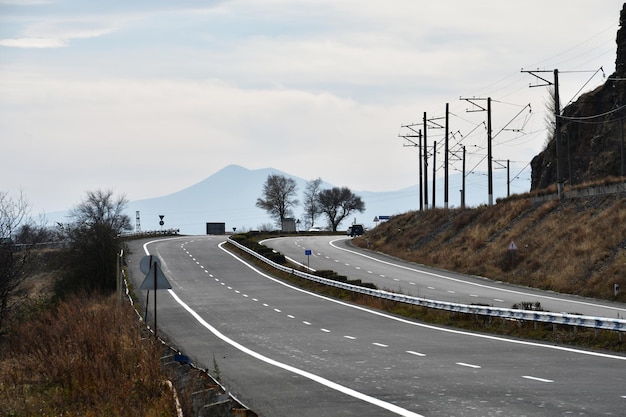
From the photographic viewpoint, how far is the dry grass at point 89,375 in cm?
1583

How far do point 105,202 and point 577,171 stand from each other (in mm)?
86012

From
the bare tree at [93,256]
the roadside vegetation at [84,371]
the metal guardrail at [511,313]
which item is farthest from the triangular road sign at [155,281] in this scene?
the bare tree at [93,256]

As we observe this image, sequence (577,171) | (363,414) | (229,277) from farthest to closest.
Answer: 1. (577,171)
2. (229,277)
3. (363,414)

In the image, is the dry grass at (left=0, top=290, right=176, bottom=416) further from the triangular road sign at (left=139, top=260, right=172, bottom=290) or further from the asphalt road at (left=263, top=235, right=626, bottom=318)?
the asphalt road at (left=263, top=235, right=626, bottom=318)

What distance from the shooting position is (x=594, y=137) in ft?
311

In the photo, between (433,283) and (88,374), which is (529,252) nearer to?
(433,283)

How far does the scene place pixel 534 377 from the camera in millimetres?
17922

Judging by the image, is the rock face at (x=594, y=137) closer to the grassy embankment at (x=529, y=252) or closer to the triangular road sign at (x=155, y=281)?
the grassy embankment at (x=529, y=252)

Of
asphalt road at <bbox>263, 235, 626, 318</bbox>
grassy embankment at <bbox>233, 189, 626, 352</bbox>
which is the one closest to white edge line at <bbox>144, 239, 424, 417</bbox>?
grassy embankment at <bbox>233, 189, 626, 352</bbox>

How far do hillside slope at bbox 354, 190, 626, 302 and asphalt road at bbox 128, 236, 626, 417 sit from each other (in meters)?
13.7

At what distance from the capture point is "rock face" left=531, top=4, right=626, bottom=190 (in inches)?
3546

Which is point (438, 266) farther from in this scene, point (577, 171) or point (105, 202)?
point (105, 202)

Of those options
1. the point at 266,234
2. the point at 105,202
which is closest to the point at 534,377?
the point at 266,234

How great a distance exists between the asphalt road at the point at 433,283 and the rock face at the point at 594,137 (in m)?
23.6
